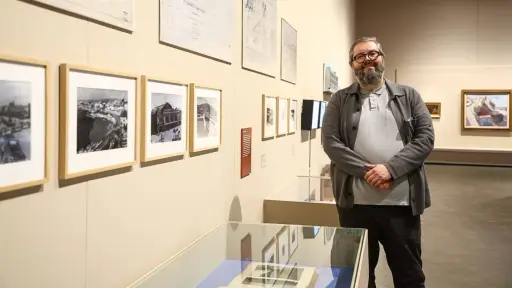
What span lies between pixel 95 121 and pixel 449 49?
1410cm

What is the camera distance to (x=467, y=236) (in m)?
6.30

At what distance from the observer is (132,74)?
2.04 meters

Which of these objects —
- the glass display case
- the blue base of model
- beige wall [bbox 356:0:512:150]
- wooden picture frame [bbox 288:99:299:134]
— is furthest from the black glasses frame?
beige wall [bbox 356:0:512:150]

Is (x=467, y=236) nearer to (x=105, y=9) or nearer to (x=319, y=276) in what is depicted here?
(x=319, y=276)

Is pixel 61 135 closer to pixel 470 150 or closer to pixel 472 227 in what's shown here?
pixel 472 227

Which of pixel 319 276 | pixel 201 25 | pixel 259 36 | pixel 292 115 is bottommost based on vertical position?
pixel 319 276

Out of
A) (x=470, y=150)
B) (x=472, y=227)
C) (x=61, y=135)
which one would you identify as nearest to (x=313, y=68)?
(x=472, y=227)

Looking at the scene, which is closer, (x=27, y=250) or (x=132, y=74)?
(x=27, y=250)

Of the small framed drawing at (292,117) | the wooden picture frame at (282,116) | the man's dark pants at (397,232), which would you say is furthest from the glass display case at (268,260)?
the small framed drawing at (292,117)

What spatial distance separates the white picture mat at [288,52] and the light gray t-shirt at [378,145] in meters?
Answer: 2.16

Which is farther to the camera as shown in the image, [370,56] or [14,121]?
[370,56]

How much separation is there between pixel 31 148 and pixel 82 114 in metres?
0.27

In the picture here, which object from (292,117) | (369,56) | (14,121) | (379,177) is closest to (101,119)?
(14,121)

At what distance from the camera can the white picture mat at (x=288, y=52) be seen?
16.5 feet
